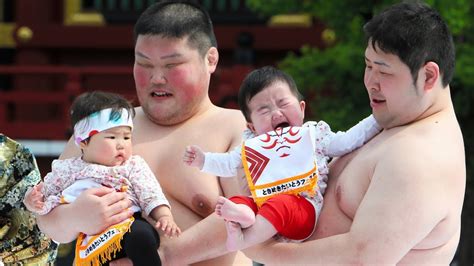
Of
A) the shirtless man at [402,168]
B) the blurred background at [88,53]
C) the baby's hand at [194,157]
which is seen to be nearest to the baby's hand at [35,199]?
the baby's hand at [194,157]

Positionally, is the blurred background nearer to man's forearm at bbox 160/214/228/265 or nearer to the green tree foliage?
the green tree foliage

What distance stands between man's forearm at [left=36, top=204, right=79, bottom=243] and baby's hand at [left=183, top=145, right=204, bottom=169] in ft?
1.39

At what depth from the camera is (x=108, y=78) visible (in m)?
10.7

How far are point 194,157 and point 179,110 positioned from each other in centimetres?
49

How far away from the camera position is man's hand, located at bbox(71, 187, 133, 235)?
10.9 ft

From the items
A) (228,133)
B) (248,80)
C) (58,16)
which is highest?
(248,80)

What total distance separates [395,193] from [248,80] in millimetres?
749

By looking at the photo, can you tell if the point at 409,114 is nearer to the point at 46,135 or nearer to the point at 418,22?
the point at 418,22

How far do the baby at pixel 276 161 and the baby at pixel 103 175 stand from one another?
0.69 ft

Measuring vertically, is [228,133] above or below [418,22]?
below

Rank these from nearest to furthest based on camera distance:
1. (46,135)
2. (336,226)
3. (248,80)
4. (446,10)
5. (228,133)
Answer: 1. (336,226)
2. (248,80)
3. (228,133)
4. (446,10)
5. (46,135)

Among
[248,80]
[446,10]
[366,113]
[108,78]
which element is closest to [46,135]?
[108,78]

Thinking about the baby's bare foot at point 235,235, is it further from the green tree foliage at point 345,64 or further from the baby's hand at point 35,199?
the green tree foliage at point 345,64

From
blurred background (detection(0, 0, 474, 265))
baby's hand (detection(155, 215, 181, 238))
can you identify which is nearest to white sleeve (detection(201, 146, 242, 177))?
baby's hand (detection(155, 215, 181, 238))
